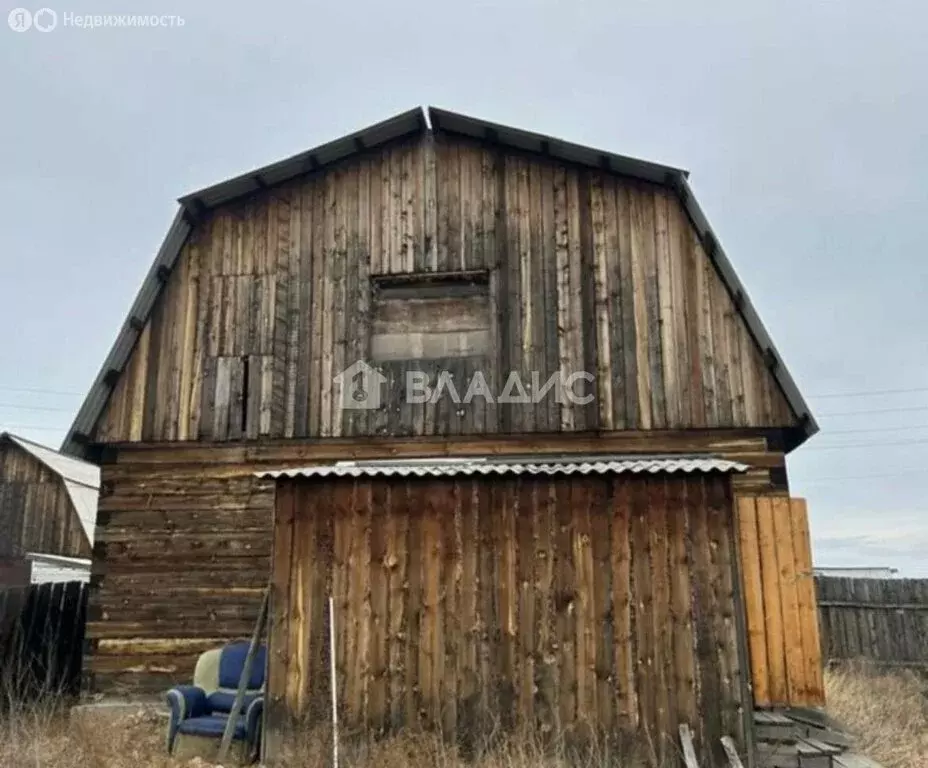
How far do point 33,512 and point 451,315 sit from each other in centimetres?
1855

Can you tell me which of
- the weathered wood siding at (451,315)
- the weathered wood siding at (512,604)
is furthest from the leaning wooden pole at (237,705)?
the weathered wood siding at (451,315)

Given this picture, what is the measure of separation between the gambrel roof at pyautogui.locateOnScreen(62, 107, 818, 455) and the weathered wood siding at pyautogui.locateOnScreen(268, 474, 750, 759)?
3.38 meters

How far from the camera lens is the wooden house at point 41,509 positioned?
22641 mm

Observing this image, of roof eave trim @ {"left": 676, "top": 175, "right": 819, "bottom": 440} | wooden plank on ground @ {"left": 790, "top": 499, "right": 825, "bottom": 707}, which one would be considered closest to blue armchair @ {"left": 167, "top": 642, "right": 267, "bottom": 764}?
wooden plank on ground @ {"left": 790, "top": 499, "right": 825, "bottom": 707}

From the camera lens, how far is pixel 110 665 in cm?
953

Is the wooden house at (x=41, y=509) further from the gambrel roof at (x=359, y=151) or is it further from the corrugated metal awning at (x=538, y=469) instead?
the corrugated metal awning at (x=538, y=469)

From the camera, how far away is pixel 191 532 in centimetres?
976

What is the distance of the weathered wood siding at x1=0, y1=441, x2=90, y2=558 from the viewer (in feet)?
74.5

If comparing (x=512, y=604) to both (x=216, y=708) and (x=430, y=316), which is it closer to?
(x=216, y=708)

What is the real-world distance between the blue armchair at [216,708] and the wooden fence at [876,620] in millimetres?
10344

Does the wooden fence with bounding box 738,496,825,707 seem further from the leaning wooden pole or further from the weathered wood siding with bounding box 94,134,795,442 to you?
the leaning wooden pole

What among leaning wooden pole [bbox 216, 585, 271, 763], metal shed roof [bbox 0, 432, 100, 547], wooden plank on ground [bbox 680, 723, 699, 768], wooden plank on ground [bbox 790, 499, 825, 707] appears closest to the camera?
wooden plank on ground [bbox 680, 723, 699, 768]

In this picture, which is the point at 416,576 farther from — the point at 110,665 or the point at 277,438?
the point at 110,665

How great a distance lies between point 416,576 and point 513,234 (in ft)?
15.4
